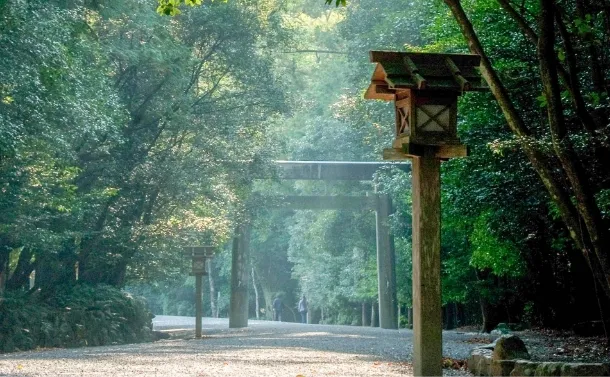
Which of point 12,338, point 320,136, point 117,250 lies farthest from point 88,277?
point 320,136

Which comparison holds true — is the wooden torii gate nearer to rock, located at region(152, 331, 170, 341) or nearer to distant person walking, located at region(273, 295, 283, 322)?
rock, located at region(152, 331, 170, 341)

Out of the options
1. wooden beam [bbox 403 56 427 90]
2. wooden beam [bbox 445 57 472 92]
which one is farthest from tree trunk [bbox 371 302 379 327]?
wooden beam [bbox 403 56 427 90]

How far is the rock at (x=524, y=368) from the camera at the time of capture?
360 inches

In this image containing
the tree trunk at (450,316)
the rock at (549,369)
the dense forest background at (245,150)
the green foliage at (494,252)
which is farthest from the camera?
A: the tree trunk at (450,316)

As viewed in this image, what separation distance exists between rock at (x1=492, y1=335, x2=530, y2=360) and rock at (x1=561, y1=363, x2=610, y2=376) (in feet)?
4.41

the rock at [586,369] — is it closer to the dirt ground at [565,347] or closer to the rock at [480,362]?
the dirt ground at [565,347]

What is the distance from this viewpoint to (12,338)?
19797 millimetres

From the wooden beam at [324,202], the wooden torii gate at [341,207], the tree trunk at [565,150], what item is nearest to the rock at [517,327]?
the wooden torii gate at [341,207]

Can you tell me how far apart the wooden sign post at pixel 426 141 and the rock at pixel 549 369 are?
3.53 ft

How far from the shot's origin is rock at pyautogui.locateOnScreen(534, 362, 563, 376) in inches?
341

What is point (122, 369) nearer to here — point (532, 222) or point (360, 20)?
point (532, 222)

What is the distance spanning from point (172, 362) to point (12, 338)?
27.8ft

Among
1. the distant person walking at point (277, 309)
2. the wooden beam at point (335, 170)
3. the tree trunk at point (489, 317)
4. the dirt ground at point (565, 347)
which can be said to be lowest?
the dirt ground at point (565, 347)

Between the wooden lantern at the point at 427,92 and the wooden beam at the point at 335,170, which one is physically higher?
the wooden beam at the point at 335,170
